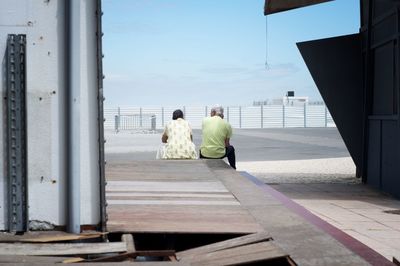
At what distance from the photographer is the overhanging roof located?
11666 mm

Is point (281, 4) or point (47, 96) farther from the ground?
point (281, 4)

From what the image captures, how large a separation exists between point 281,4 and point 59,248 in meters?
9.48

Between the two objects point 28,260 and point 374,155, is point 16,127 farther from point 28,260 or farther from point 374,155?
point 374,155

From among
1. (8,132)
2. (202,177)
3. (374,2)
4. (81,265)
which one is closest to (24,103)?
(8,132)

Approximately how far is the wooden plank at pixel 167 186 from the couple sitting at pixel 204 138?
218cm

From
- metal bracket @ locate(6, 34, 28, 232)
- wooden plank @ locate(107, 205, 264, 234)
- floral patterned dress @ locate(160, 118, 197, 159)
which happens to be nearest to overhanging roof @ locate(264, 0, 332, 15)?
floral patterned dress @ locate(160, 118, 197, 159)

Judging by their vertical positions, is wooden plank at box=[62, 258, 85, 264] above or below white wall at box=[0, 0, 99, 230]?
below

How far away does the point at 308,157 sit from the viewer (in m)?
20.4

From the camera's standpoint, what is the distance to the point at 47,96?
3.92 meters

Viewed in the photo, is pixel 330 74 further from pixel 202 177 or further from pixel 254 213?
pixel 254 213

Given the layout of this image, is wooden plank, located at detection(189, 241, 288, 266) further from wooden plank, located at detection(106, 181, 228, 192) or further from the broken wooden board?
wooden plank, located at detection(106, 181, 228, 192)

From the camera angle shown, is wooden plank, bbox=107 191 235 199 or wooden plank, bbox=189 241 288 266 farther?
wooden plank, bbox=107 191 235 199

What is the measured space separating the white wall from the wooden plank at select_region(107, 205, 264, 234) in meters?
0.49

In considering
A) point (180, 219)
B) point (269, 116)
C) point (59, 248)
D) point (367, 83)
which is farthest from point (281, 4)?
point (269, 116)
